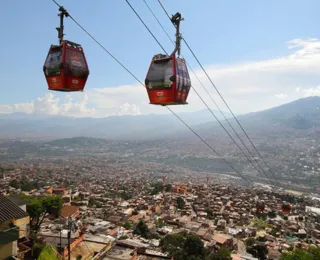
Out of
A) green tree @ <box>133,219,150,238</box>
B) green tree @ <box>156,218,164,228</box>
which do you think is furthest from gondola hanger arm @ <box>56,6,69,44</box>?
green tree @ <box>156,218,164,228</box>

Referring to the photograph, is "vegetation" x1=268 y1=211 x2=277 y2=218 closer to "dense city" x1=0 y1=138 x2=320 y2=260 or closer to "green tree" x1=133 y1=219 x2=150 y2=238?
"dense city" x1=0 y1=138 x2=320 y2=260

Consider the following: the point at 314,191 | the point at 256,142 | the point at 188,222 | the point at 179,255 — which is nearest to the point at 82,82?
the point at 179,255

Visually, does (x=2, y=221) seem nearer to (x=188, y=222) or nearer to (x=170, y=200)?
(x=188, y=222)

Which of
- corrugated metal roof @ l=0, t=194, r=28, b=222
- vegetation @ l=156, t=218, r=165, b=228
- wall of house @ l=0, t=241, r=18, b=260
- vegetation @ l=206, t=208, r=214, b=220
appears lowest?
vegetation @ l=206, t=208, r=214, b=220

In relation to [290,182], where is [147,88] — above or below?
above

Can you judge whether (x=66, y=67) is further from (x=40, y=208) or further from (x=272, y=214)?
(x=272, y=214)
